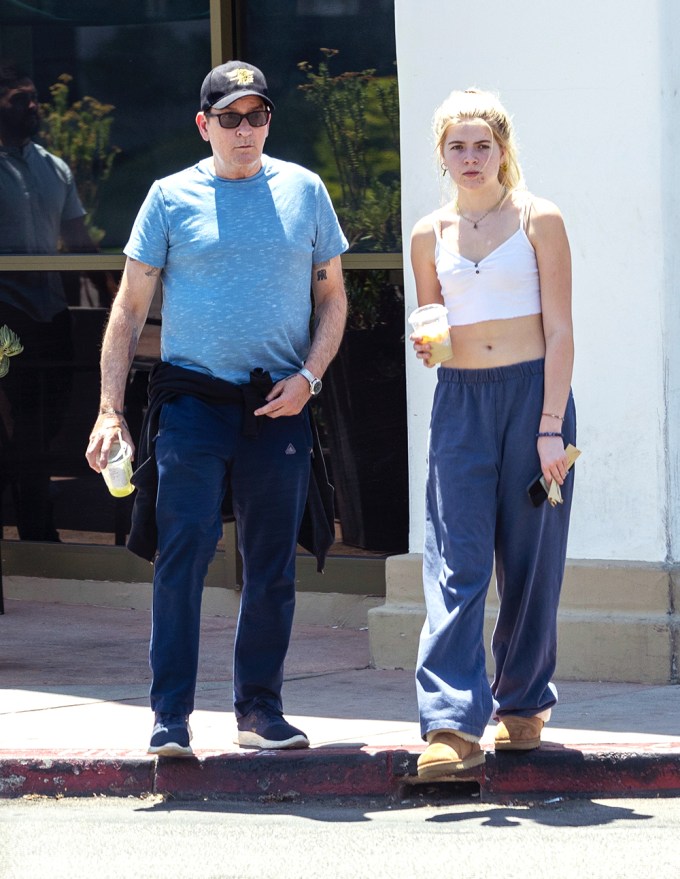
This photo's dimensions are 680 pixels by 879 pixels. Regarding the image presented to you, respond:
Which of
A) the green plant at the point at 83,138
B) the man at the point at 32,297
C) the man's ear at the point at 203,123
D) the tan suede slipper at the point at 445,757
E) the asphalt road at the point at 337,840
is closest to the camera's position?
the asphalt road at the point at 337,840

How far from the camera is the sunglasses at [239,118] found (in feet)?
16.7

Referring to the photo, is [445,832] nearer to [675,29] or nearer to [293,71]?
[675,29]

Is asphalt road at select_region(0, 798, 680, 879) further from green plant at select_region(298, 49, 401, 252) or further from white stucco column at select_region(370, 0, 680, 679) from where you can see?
A: green plant at select_region(298, 49, 401, 252)

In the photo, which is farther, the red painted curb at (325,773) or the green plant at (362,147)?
the green plant at (362,147)

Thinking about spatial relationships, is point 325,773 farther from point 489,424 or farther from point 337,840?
point 489,424

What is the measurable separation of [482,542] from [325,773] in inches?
35.3

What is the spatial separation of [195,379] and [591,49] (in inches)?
87.1

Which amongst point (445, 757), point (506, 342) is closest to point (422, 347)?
point (506, 342)

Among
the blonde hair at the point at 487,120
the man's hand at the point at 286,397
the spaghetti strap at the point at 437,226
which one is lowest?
the man's hand at the point at 286,397

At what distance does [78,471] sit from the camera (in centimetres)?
849

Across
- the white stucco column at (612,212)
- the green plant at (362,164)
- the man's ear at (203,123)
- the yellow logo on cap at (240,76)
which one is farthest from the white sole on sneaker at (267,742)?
the green plant at (362,164)

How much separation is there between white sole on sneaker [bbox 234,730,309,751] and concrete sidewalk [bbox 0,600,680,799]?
4 centimetres

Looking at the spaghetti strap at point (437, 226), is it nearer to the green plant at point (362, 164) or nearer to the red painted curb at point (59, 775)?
the red painted curb at point (59, 775)

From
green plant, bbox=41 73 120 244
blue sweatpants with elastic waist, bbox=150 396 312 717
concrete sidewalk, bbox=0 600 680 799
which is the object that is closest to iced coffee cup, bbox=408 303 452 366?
blue sweatpants with elastic waist, bbox=150 396 312 717
